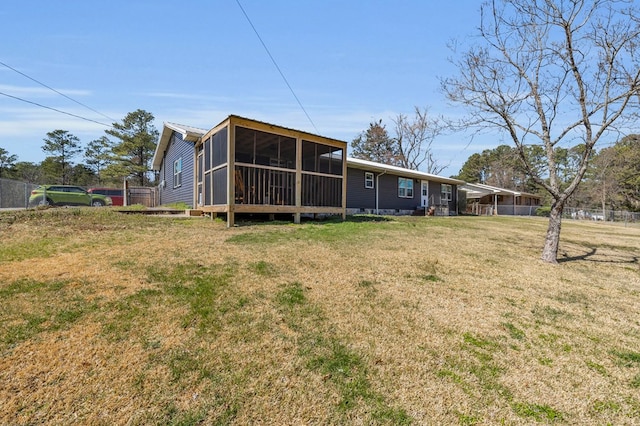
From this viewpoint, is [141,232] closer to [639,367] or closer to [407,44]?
[639,367]

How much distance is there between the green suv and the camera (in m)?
14.8

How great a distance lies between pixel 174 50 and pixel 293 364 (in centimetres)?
1228

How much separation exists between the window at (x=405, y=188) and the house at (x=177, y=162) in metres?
12.1

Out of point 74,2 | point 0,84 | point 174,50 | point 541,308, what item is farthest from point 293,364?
point 0,84

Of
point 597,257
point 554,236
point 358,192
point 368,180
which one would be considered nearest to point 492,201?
point 368,180

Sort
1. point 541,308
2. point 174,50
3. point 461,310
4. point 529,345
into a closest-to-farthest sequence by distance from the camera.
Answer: point 529,345 < point 461,310 < point 541,308 < point 174,50

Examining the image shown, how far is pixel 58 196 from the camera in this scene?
15.2m

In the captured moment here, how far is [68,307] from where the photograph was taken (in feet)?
10.2

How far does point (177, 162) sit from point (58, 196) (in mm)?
6313

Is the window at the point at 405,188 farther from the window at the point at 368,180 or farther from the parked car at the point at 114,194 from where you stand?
the parked car at the point at 114,194

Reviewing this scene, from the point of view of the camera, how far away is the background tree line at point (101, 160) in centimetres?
3278

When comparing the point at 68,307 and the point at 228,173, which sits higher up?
the point at 228,173

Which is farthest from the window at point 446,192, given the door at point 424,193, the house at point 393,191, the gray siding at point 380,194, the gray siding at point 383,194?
the gray siding at point 380,194

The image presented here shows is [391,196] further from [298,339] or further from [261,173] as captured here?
[298,339]
